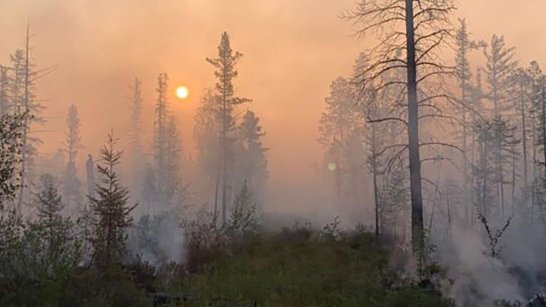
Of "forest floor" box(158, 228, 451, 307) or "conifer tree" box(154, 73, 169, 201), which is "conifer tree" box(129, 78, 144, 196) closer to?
"conifer tree" box(154, 73, 169, 201)

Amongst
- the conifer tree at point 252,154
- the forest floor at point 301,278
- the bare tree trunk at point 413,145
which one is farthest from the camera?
the conifer tree at point 252,154

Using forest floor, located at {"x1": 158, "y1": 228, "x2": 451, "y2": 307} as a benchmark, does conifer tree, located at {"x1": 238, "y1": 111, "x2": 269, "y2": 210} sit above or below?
above

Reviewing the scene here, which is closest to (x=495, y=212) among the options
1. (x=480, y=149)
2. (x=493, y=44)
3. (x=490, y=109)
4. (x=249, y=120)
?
(x=480, y=149)

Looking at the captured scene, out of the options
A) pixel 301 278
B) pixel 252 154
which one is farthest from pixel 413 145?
pixel 252 154

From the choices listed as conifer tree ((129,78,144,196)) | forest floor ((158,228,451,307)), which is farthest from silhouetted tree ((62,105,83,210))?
forest floor ((158,228,451,307))

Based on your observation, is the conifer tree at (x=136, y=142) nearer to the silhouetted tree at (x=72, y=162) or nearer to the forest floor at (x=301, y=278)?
the silhouetted tree at (x=72, y=162)

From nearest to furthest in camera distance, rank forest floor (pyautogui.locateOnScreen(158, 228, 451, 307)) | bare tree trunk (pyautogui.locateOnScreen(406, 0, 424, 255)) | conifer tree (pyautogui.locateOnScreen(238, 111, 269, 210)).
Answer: forest floor (pyautogui.locateOnScreen(158, 228, 451, 307)) → bare tree trunk (pyautogui.locateOnScreen(406, 0, 424, 255)) → conifer tree (pyautogui.locateOnScreen(238, 111, 269, 210))

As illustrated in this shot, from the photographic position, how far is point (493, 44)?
50.4 meters

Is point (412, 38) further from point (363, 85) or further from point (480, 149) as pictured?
point (480, 149)

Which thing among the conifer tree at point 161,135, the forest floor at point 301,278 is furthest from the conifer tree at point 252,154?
the forest floor at point 301,278

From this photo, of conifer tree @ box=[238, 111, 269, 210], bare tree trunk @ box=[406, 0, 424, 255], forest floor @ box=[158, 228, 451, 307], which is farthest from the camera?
conifer tree @ box=[238, 111, 269, 210]

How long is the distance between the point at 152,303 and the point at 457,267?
6.55 m

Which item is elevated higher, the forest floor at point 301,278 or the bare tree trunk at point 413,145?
the bare tree trunk at point 413,145

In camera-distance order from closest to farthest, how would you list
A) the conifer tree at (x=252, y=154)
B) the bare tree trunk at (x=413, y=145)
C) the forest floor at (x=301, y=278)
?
the forest floor at (x=301, y=278)
the bare tree trunk at (x=413, y=145)
the conifer tree at (x=252, y=154)
